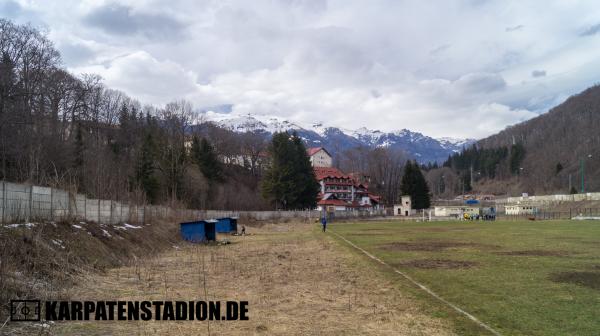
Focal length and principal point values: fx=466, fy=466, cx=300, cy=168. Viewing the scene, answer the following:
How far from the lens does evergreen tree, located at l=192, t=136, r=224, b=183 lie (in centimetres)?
7581

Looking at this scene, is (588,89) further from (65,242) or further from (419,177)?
(65,242)

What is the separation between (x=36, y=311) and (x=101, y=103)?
68899mm

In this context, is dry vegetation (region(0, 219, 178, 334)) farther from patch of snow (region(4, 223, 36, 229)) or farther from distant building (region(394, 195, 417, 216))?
distant building (region(394, 195, 417, 216))

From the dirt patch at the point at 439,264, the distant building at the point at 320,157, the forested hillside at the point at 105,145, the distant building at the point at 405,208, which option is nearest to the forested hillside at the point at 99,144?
the forested hillside at the point at 105,145

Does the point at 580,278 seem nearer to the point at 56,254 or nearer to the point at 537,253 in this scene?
the point at 537,253

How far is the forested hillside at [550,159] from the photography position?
149 m

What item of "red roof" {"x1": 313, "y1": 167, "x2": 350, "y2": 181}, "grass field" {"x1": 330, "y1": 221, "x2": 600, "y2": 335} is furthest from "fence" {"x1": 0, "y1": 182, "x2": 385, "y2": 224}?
"red roof" {"x1": 313, "y1": 167, "x2": 350, "y2": 181}

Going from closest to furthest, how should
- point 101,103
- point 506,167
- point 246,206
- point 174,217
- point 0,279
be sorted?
point 0,279
point 174,217
point 101,103
point 246,206
point 506,167

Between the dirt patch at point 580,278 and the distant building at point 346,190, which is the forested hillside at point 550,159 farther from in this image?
the dirt patch at point 580,278

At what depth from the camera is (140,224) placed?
93.7ft

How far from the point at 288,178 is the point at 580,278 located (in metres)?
67.0

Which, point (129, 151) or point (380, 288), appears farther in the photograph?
point (129, 151)

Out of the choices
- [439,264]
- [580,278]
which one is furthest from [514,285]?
[439,264]

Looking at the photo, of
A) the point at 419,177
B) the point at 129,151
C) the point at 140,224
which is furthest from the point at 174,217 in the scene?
the point at 419,177
